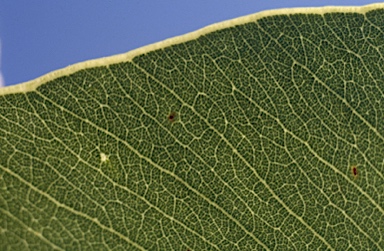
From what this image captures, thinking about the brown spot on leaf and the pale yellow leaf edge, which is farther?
the brown spot on leaf

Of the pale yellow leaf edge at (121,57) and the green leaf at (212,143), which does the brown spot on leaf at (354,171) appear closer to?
the green leaf at (212,143)

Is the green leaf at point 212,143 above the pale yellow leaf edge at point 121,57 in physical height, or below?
below

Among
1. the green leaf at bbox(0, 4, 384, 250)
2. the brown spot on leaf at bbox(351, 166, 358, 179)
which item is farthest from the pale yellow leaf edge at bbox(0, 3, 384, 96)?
the brown spot on leaf at bbox(351, 166, 358, 179)

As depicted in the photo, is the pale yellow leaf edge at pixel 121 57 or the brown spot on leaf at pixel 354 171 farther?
the brown spot on leaf at pixel 354 171

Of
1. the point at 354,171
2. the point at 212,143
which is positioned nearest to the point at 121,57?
the point at 212,143

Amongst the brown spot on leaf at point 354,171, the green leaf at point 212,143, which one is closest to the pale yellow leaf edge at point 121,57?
the green leaf at point 212,143

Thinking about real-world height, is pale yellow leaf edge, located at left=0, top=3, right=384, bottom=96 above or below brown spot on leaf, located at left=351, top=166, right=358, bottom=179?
above

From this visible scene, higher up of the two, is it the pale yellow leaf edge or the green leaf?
the pale yellow leaf edge

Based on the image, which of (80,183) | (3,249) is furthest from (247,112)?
(3,249)

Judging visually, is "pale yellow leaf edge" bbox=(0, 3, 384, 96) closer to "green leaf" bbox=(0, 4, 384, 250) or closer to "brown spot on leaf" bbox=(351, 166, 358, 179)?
"green leaf" bbox=(0, 4, 384, 250)
